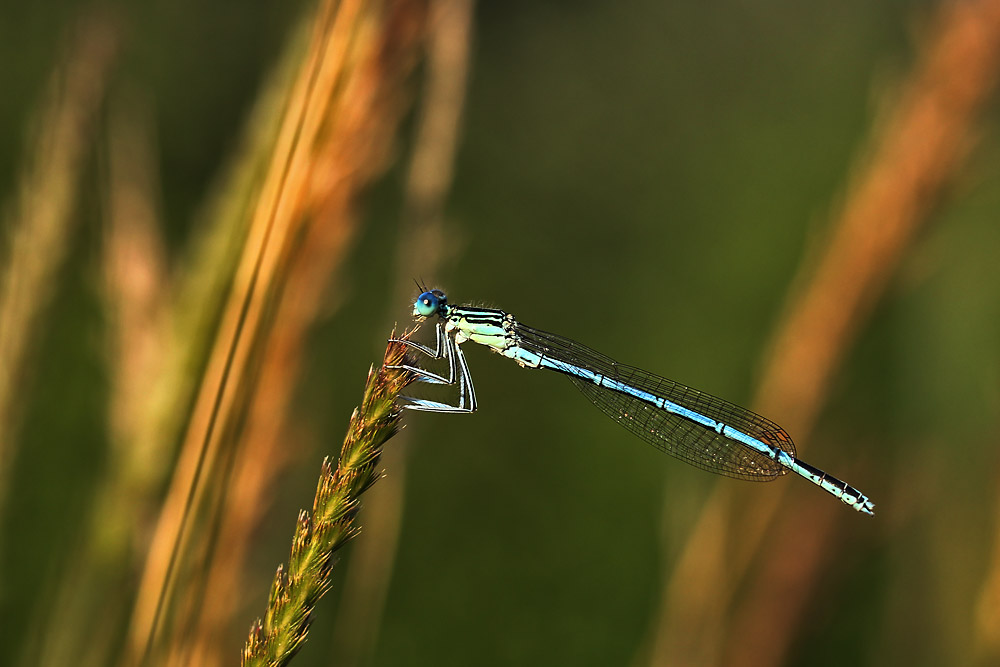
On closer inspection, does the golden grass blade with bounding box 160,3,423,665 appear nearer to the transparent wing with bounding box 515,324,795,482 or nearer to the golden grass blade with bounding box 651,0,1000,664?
the golden grass blade with bounding box 651,0,1000,664

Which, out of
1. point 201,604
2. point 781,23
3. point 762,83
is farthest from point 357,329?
point 781,23

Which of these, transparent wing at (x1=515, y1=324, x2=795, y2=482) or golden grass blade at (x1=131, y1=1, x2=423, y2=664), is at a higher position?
transparent wing at (x1=515, y1=324, x2=795, y2=482)

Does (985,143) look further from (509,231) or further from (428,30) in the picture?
(509,231)

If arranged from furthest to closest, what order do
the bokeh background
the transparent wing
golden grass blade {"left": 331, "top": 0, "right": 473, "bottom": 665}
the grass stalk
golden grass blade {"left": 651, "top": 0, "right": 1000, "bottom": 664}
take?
the transparent wing → golden grass blade {"left": 651, "top": 0, "right": 1000, "bottom": 664} → golden grass blade {"left": 331, "top": 0, "right": 473, "bottom": 665} → the bokeh background → the grass stalk

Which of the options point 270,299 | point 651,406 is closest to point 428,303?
point 651,406

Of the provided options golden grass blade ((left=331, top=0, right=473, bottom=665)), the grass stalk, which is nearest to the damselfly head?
golden grass blade ((left=331, top=0, right=473, bottom=665))
